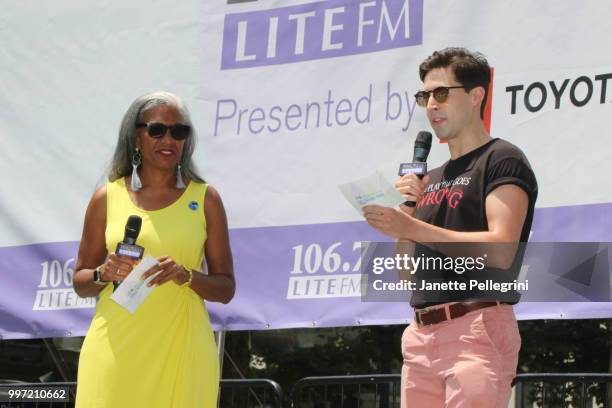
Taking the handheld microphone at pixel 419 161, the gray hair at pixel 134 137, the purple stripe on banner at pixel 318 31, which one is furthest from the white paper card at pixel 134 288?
the purple stripe on banner at pixel 318 31

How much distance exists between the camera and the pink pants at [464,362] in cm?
282

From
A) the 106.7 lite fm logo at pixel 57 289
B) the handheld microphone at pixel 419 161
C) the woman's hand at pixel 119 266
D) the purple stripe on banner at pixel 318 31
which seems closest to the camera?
the handheld microphone at pixel 419 161

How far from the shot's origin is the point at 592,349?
24.7ft

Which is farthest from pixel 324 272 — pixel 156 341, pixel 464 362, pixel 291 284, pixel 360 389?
pixel 464 362

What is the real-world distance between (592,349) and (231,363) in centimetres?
291

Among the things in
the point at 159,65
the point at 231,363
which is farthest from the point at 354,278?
the point at 231,363

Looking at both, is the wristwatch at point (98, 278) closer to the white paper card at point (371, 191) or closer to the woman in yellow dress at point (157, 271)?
the woman in yellow dress at point (157, 271)

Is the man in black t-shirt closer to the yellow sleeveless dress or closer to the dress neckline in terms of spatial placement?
the yellow sleeveless dress

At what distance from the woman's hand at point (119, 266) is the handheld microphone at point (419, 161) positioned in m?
0.93

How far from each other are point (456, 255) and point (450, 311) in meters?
0.17

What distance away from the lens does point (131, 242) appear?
3.24m

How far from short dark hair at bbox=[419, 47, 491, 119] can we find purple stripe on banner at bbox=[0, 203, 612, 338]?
124 cm

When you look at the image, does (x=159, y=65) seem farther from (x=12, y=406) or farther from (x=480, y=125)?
(x=480, y=125)

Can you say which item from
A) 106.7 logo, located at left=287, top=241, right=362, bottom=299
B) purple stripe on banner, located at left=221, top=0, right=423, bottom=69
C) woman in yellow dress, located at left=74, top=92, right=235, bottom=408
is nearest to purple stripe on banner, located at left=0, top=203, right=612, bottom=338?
106.7 logo, located at left=287, top=241, right=362, bottom=299
